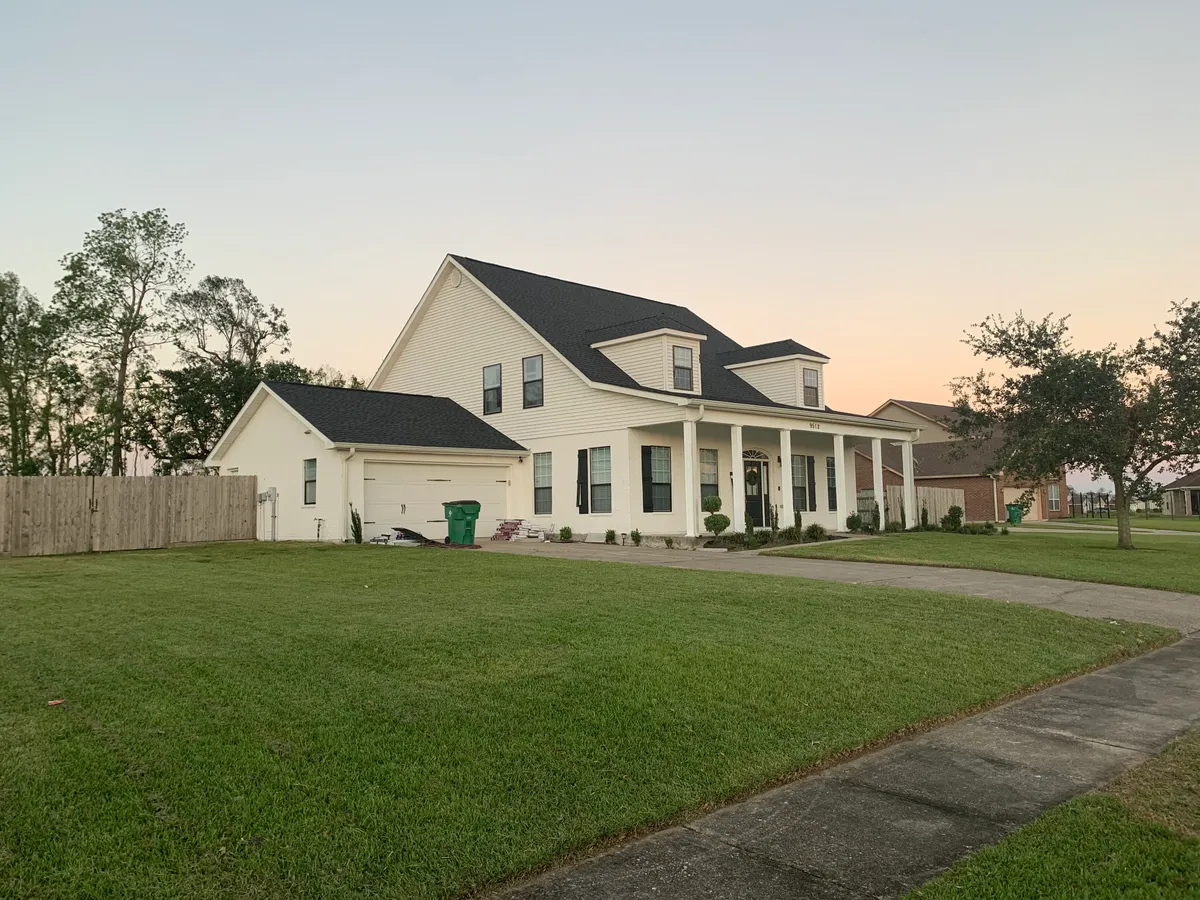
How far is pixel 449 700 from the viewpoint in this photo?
211 inches

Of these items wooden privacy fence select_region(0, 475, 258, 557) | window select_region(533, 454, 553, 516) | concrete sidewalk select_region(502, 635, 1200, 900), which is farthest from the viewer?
window select_region(533, 454, 553, 516)

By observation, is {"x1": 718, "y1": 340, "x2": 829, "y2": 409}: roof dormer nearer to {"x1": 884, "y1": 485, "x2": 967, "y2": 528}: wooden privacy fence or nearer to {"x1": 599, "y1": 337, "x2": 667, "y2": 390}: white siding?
{"x1": 884, "y1": 485, "x2": 967, "y2": 528}: wooden privacy fence

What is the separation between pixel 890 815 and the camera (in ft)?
13.3

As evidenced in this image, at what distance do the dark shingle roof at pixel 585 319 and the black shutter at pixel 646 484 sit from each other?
5.71 ft

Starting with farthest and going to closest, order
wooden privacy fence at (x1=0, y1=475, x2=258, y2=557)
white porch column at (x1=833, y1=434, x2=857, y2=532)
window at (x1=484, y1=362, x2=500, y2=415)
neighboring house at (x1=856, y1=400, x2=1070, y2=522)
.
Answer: neighboring house at (x1=856, y1=400, x2=1070, y2=522)
window at (x1=484, y1=362, x2=500, y2=415)
white porch column at (x1=833, y1=434, x2=857, y2=532)
wooden privacy fence at (x1=0, y1=475, x2=258, y2=557)

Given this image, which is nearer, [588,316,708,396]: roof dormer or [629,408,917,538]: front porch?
[629,408,917,538]: front porch

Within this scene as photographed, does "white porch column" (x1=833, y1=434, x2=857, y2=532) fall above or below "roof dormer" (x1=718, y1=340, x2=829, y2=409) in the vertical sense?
below

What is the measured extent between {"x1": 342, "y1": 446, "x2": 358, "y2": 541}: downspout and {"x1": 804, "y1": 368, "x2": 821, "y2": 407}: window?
45.8 feet

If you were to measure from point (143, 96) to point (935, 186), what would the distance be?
1683cm

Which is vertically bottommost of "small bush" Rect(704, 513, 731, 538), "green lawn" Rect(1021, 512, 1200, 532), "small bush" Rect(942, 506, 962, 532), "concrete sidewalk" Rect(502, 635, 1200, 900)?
"concrete sidewalk" Rect(502, 635, 1200, 900)

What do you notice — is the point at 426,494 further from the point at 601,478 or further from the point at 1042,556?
the point at 1042,556

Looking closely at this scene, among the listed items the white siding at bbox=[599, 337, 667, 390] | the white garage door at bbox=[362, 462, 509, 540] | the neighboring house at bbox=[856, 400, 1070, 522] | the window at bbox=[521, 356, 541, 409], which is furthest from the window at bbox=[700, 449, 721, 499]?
the neighboring house at bbox=[856, 400, 1070, 522]

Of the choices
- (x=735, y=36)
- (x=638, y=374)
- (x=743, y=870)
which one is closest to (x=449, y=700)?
(x=743, y=870)

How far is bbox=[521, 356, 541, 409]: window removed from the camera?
2334 centimetres
